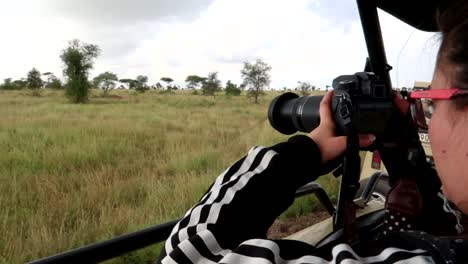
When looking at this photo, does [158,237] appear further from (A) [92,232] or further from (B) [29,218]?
(B) [29,218]

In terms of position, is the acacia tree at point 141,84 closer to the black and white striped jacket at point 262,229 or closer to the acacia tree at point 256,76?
the acacia tree at point 256,76

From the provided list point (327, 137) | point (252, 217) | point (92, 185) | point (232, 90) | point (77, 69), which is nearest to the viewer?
point (252, 217)

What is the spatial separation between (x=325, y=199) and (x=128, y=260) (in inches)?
52.5

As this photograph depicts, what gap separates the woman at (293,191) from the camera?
622 millimetres

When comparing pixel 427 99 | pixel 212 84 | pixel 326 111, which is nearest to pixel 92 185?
pixel 326 111

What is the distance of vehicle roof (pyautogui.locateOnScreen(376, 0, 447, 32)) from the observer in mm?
1524

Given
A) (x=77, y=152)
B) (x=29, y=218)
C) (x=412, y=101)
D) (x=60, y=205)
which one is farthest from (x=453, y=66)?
(x=77, y=152)

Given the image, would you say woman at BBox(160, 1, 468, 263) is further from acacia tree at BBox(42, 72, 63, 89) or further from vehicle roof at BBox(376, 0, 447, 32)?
acacia tree at BBox(42, 72, 63, 89)

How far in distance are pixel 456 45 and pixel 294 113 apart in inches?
17.2

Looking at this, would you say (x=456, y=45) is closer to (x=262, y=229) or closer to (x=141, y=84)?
(x=262, y=229)

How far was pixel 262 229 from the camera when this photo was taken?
0.78 m

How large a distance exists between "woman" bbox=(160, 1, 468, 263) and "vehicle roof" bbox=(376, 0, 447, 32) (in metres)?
0.85

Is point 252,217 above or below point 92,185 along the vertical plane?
above

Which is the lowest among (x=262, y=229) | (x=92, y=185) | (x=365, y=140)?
(x=92, y=185)
